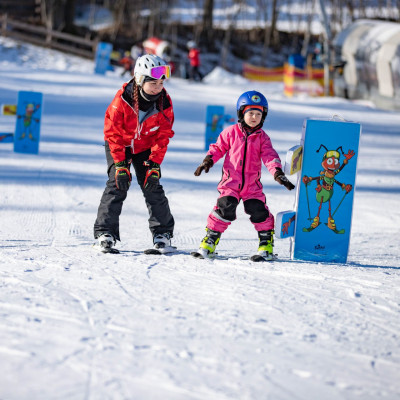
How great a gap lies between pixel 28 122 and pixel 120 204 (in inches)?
235

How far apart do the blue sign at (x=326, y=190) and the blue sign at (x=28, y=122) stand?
21.0ft

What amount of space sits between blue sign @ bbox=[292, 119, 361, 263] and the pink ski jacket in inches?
13.1

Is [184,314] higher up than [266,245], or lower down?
lower down

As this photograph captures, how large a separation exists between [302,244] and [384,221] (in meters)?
3.07

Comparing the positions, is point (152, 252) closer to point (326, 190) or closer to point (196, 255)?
point (196, 255)

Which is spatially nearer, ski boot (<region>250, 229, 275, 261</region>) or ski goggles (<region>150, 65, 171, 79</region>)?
ski goggles (<region>150, 65, 171, 79</region>)

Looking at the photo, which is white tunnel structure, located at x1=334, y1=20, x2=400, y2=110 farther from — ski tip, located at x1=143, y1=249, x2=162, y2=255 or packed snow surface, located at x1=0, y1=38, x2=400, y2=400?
ski tip, located at x1=143, y1=249, x2=162, y2=255

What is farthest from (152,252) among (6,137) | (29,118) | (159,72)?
(29,118)

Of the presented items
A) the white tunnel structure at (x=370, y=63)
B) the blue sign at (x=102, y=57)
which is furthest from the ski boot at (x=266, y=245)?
the blue sign at (x=102, y=57)

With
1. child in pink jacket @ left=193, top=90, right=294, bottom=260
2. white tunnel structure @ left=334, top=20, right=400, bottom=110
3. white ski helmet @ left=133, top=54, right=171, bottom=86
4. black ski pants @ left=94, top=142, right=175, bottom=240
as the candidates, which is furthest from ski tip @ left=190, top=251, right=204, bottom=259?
white tunnel structure @ left=334, top=20, right=400, bottom=110

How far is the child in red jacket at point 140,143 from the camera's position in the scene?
508 centimetres

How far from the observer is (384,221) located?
808 cm

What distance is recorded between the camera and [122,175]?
5.08 m

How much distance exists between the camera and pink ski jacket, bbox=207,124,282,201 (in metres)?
5.06
